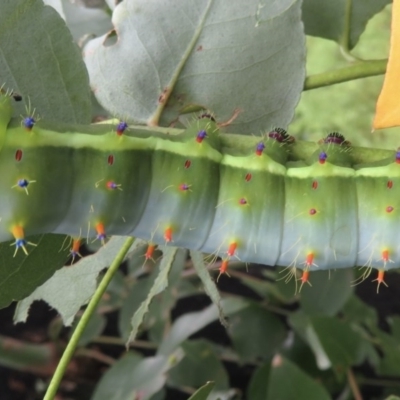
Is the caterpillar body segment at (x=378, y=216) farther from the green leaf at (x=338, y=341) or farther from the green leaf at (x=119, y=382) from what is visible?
the green leaf at (x=119, y=382)

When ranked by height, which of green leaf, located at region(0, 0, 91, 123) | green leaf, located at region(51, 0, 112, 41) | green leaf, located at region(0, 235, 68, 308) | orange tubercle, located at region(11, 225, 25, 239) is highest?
green leaf, located at region(51, 0, 112, 41)

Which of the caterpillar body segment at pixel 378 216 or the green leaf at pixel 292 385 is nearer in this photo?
the caterpillar body segment at pixel 378 216

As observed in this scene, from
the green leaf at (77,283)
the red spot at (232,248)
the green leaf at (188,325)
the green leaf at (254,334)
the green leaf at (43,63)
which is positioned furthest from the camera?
the green leaf at (254,334)

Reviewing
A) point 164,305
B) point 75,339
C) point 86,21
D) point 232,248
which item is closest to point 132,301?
point 164,305

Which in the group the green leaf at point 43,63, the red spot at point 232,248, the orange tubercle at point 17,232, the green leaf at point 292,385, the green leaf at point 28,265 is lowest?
the green leaf at point 292,385

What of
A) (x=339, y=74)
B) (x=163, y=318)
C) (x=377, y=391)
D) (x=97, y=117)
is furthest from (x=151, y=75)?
(x=377, y=391)

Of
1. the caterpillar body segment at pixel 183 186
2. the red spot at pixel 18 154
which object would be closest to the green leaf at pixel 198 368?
the caterpillar body segment at pixel 183 186

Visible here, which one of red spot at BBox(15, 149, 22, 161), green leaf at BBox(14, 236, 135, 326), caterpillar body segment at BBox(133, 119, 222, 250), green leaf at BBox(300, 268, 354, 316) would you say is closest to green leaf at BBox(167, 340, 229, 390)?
green leaf at BBox(300, 268, 354, 316)

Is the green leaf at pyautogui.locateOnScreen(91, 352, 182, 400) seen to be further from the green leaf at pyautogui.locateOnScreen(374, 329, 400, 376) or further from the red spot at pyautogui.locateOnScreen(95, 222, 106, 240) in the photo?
the red spot at pyautogui.locateOnScreen(95, 222, 106, 240)
